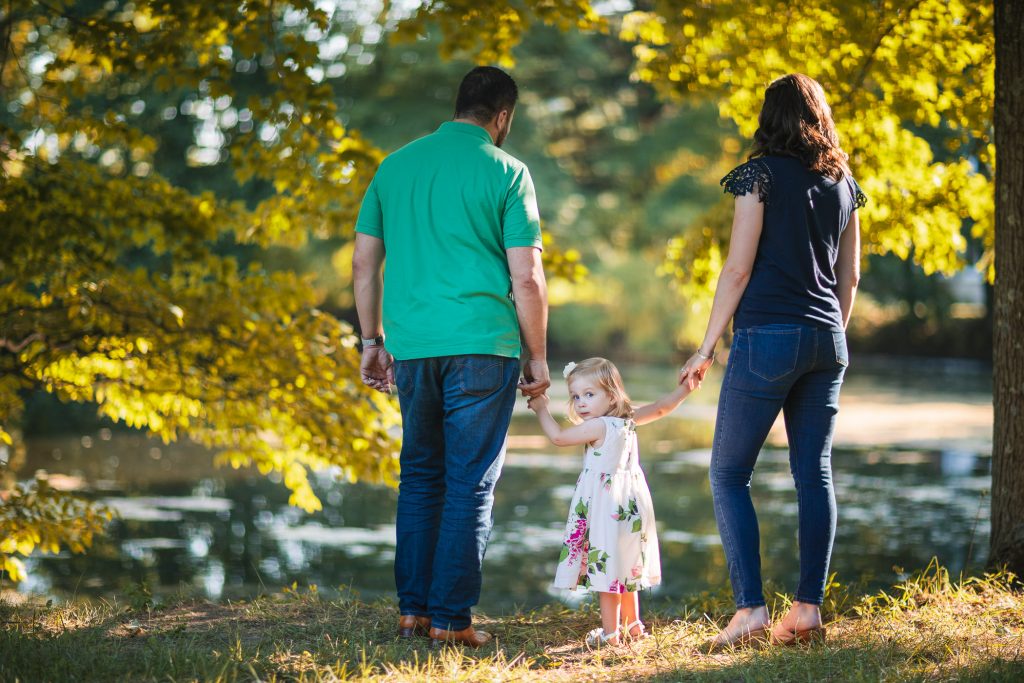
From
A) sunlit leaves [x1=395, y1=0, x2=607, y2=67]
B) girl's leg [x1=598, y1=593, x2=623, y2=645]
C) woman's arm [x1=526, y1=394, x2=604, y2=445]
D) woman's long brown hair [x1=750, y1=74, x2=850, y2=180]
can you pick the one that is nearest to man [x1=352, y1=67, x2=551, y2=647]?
woman's arm [x1=526, y1=394, x2=604, y2=445]

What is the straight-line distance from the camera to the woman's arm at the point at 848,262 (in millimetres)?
3850

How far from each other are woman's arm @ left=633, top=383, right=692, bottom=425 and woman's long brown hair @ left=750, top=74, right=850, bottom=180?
83cm

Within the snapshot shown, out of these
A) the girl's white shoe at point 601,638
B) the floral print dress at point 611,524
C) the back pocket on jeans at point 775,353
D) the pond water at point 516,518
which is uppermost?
the back pocket on jeans at point 775,353

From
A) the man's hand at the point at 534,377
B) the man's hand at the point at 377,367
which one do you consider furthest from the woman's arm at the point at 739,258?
the man's hand at the point at 377,367

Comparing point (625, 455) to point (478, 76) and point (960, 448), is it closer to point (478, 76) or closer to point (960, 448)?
point (478, 76)

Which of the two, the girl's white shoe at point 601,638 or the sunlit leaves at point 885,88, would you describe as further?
the sunlit leaves at point 885,88

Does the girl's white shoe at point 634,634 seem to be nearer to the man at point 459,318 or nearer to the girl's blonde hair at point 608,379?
the man at point 459,318

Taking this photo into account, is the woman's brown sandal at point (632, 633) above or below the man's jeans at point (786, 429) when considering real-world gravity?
below

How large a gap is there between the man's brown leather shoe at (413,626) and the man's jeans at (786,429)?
3.42 feet

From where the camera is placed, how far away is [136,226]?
6.13 m

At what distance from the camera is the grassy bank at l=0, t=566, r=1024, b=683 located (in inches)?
132

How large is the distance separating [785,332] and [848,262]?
0.44 metres

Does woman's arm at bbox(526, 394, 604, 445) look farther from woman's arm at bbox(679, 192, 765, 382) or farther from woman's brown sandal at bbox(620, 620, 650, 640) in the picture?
woman's brown sandal at bbox(620, 620, 650, 640)

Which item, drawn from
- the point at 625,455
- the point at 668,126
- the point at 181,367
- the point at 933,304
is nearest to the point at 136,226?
the point at 181,367
